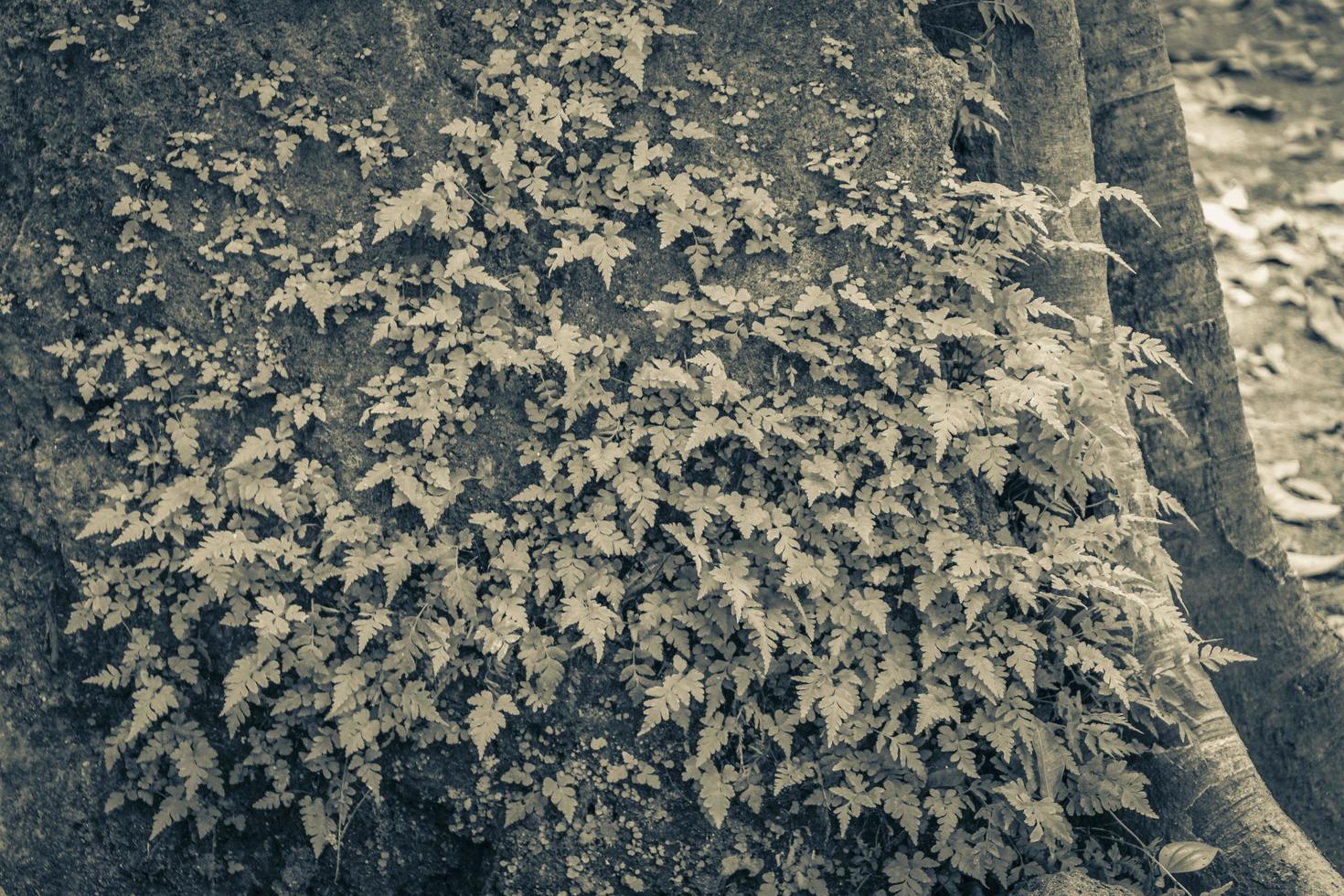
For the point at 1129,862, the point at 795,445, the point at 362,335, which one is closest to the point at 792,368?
the point at 795,445

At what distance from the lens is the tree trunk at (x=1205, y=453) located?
3.74 m

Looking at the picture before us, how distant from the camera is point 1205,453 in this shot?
3.79 metres

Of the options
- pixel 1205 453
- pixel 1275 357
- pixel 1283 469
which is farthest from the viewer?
pixel 1275 357

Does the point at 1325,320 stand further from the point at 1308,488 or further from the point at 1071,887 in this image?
the point at 1071,887

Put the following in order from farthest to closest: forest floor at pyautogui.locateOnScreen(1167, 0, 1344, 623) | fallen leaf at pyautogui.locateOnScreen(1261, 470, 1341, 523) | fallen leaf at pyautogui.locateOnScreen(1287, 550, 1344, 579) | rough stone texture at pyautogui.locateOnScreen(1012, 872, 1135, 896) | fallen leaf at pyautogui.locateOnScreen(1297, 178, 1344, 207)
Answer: fallen leaf at pyautogui.locateOnScreen(1297, 178, 1344, 207) < forest floor at pyautogui.locateOnScreen(1167, 0, 1344, 623) < fallen leaf at pyautogui.locateOnScreen(1261, 470, 1341, 523) < fallen leaf at pyautogui.locateOnScreen(1287, 550, 1344, 579) < rough stone texture at pyautogui.locateOnScreen(1012, 872, 1135, 896)

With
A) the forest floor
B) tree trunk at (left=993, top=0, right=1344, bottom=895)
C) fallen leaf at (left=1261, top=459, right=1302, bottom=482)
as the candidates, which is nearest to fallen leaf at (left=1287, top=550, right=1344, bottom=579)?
the forest floor

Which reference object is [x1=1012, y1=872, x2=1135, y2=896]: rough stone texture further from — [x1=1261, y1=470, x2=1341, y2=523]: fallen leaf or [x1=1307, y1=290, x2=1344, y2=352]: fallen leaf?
[x1=1307, y1=290, x2=1344, y2=352]: fallen leaf

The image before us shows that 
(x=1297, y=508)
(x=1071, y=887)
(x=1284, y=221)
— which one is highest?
(x=1284, y=221)

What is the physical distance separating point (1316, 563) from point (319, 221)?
442 centimetres

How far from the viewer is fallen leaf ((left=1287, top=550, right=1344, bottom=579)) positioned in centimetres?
463

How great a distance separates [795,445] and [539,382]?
2.78 ft

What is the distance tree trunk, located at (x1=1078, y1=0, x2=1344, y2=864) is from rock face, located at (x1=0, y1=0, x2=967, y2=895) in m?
0.80

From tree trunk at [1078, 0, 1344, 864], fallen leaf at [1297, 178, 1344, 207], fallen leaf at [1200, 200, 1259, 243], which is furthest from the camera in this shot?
fallen leaf at [1297, 178, 1344, 207]

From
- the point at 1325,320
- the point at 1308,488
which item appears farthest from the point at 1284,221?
the point at 1308,488
